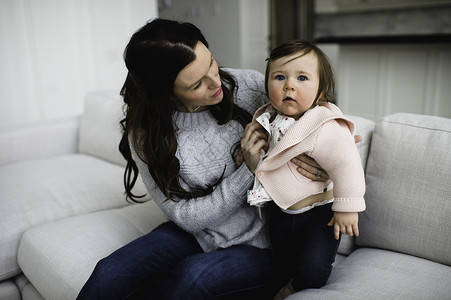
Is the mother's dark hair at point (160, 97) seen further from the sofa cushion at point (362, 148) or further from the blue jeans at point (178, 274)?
the sofa cushion at point (362, 148)

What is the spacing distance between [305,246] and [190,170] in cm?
40

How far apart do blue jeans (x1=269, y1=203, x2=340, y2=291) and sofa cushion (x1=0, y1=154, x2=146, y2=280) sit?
3.11 feet

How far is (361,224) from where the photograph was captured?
1.34 meters

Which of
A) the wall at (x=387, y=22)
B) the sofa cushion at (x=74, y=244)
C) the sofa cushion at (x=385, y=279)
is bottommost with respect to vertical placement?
the sofa cushion at (x=74, y=244)

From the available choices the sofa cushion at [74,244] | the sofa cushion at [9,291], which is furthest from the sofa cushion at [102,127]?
the sofa cushion at [9,291]

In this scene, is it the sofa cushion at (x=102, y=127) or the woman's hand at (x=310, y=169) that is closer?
the woman's hand at (x=310, y=169)

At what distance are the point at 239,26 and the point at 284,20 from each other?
658 mm

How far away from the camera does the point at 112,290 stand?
3.74 feet

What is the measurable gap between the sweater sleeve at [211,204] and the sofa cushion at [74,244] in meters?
0.32

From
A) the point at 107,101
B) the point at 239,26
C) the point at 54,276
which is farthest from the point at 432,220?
the point at 239,26

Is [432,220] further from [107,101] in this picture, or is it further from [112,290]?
[107,101]

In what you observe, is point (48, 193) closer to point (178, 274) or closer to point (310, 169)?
point (178, 274)

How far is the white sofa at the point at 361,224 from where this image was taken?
1.16 metres

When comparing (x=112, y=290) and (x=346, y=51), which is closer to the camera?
(x=112, y=290)
